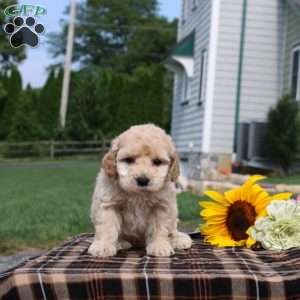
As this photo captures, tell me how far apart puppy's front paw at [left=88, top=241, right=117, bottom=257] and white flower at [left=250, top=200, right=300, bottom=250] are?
100 cm

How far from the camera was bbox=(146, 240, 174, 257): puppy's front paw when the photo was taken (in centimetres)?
321

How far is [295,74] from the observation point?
12641 mm

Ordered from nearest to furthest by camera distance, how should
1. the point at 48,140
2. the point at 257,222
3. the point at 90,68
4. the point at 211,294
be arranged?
the point at 211,294, the point at 257,222, the point at 48,140, the point at 90,68

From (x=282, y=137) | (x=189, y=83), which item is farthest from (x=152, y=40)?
(x=282, y=137)

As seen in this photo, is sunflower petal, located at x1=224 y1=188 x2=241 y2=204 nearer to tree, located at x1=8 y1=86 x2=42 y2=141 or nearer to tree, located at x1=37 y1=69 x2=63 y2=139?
tree, located at x1=8 y1=86 x2=42 y2=141

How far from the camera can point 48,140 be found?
2891 cm

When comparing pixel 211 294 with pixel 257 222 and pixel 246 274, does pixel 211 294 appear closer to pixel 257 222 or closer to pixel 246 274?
pixel 246 274

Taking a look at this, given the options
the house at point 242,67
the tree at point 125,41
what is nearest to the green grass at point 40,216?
the house at point 242,67

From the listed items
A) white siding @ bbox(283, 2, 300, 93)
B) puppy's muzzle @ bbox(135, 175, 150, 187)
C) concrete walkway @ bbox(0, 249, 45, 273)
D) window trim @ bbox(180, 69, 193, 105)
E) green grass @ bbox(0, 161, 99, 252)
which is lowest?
concrete walkway @ bbox(0, 249, 45, 273)

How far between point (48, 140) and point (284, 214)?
84.9 ft

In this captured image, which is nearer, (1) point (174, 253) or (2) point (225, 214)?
(1) point (174, 253)

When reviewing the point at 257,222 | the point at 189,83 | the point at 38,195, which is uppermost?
the point at 189,83

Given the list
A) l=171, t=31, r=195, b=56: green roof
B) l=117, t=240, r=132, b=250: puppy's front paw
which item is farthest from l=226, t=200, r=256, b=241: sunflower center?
l=171, t=31, r=195, b=56: green roof

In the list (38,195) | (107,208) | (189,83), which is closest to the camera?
(107,208)
